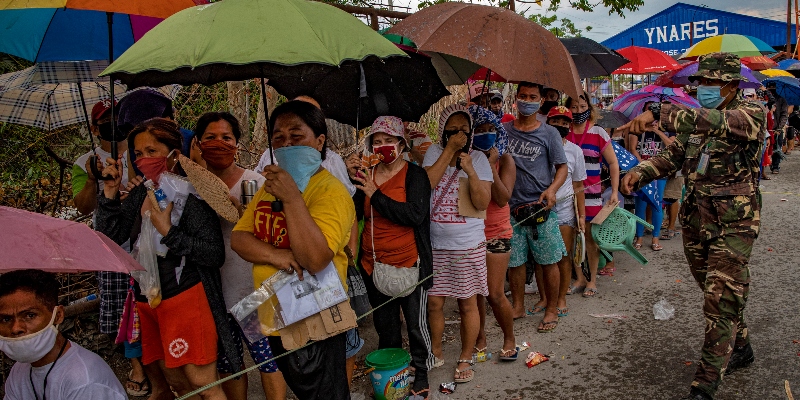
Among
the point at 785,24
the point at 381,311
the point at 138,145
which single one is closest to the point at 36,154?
the point at 138,145

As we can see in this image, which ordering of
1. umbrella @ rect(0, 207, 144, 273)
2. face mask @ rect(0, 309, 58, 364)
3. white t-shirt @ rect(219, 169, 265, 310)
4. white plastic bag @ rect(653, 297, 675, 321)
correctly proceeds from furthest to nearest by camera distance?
white plastic bag @ rect(653, 297, 675, 321) → white t-shirt @ rect(219, 169, 265, 310) → face mask @ rect(0, 309, 58, 364) → umbrella @ rect(0, 207, 144, 273)

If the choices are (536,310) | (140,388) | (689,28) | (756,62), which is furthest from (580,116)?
(689,28)

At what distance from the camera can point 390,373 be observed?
4.03 metres

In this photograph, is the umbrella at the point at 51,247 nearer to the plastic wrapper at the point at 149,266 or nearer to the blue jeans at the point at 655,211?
the plastic wrapper at the point at 149,266

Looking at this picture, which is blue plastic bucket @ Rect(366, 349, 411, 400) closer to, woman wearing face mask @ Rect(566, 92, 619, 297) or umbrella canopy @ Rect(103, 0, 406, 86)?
umbrella canopy @ Rect(103, 0, 406, 86)

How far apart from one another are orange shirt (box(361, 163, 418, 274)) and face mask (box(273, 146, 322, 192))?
1.11 meters

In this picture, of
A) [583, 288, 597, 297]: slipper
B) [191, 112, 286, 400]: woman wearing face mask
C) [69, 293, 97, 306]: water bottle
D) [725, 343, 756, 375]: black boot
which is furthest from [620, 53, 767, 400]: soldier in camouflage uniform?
A: [69, 293, 97, 306]: water bottle

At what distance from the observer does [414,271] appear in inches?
160

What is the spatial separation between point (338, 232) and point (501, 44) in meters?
1.42

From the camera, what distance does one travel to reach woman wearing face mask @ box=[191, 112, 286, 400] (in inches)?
136

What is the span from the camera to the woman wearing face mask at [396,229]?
13.1 ft

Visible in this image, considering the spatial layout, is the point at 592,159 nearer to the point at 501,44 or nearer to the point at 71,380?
the point at 501,44

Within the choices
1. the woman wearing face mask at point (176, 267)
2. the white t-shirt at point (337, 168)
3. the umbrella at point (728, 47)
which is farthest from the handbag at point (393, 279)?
the umbrella at point (728, 47)

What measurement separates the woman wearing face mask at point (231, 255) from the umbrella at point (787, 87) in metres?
13.6
